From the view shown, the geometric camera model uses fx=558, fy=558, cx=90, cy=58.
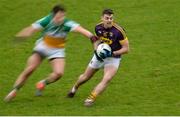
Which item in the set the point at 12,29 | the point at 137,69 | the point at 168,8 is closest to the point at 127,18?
the point at 168,8

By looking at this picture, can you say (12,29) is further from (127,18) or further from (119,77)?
(119,77)

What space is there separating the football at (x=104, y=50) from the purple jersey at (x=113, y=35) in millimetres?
172

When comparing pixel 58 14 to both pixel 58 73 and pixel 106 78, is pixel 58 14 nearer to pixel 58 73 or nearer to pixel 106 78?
pixel 58 73

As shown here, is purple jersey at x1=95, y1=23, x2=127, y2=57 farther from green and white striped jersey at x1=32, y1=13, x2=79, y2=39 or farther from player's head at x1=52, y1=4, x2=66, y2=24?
player's head at x1=52, y1=4, x2=66, y2=24

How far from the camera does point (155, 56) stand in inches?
607

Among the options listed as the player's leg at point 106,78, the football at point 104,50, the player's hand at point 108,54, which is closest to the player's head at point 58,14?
the football at point 104,50

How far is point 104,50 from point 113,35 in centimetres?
39

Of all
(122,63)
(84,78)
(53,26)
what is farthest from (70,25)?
(122,63)

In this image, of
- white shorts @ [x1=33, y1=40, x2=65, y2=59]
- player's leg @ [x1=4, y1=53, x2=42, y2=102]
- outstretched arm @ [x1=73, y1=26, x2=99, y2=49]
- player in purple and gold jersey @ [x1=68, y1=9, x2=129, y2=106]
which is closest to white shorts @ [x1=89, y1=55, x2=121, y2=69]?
player in purple and gold jersey @ [x1=68, y1=9, x2=129, y2=106]

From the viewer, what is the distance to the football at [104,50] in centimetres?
1081

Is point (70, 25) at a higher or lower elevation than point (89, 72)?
higher

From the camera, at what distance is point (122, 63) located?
48.5 ft

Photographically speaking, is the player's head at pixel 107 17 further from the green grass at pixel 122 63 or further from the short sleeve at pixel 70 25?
the green grass at pixel 122 63

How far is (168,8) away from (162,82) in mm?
8393
